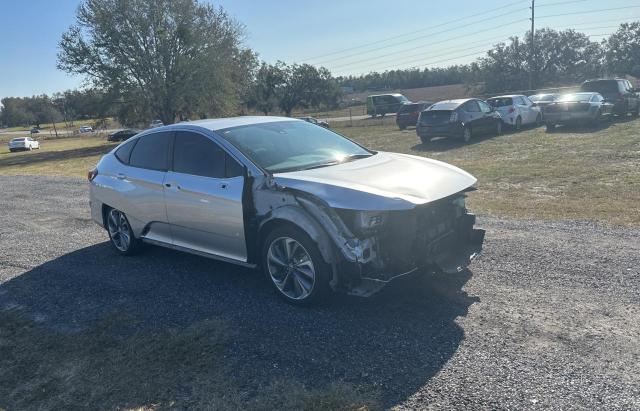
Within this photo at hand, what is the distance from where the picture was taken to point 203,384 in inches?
147

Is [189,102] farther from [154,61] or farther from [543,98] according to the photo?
[543,98]

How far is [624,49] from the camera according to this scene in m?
62.8

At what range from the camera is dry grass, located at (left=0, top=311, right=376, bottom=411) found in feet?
11.5

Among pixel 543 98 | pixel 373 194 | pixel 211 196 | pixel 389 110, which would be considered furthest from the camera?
pixel 389 110

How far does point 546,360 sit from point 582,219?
4.36 m

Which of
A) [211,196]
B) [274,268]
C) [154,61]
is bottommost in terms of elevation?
[274,268]

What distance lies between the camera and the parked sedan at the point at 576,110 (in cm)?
1988

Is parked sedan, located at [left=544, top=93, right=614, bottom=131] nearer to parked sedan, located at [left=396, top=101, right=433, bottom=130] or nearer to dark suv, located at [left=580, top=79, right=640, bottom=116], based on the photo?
dark suv, located at [left=580, top=79, right=640, bottom=116]

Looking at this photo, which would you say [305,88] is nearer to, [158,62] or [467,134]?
[158,62]

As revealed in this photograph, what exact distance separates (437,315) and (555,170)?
8.77 m

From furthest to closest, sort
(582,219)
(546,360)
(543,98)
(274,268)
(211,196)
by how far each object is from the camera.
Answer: (543,98)
(582,219)
(211,196)
(274,268)
(546,360)

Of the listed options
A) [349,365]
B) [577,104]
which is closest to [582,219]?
[349,365]

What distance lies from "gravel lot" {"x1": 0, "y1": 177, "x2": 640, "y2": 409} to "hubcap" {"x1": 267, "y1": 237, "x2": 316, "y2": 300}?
171 mm

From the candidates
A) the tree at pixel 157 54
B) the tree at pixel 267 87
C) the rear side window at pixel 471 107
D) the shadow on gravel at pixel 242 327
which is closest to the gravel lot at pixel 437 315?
the shadow on gravel at pixel 242 327
